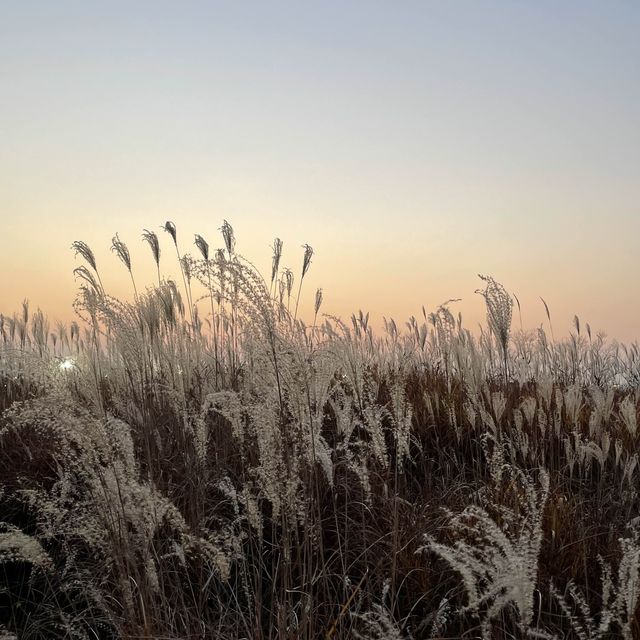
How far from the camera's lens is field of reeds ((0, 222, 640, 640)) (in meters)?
2.49

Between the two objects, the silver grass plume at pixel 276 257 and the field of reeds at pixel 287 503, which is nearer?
the field of reeds at pixel 287 503

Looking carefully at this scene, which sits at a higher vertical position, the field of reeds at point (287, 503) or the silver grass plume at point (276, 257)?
the silver grass plume at point (276, 257)

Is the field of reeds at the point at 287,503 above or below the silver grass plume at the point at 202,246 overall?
below

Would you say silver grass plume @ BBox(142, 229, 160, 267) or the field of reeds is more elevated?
silver grass plume @ BBox(142, 229, 160, 267)

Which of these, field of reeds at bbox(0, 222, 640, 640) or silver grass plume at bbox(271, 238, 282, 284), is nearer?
field of reeds at bbox(0, 222, 640, 640)

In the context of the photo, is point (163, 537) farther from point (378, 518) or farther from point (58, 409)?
point (58, 409)

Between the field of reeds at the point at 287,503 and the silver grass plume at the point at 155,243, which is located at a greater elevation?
the silver grass plume at the point at 155,243

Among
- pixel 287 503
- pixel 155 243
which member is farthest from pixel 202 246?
pixel 287 503

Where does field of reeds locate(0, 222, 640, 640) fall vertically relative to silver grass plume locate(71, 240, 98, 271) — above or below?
below

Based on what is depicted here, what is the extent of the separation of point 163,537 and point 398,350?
3.63m

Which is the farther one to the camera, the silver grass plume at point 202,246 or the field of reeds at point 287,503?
the silver grass plume at point 202,246

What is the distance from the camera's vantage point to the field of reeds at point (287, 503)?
2.49 m

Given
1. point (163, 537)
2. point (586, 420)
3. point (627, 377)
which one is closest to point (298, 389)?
point (163, 537)

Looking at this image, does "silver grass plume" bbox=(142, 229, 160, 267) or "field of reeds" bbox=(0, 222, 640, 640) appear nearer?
"field of reeds" bbox=(0, 222, 640, 640)
